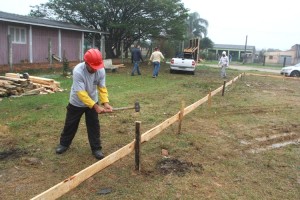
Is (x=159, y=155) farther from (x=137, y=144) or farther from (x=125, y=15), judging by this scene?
(x=125, y=15)

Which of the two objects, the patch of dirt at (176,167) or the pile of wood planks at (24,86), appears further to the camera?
the pile of wood planks at (24,86)

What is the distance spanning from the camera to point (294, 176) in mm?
4598

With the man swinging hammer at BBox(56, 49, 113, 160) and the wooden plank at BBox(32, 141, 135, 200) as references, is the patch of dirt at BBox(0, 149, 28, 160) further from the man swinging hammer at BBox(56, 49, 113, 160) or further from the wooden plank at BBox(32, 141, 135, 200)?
the wooden plank at BBox(32, 141, 135, 200)

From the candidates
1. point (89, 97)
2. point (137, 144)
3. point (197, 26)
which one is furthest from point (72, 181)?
point (197, 26)

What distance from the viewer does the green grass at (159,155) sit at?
3988 mm

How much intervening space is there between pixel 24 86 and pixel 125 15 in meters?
16.9

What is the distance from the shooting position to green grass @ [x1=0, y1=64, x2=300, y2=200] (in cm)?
399

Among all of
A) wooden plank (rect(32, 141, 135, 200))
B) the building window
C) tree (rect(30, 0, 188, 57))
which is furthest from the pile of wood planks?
tree (rect(30, 0, 188, 57))

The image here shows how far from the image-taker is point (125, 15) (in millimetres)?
25406

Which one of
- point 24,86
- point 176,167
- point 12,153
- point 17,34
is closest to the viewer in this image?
point 176,167

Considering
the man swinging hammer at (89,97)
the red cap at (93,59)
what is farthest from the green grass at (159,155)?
the red cap at (93,59)

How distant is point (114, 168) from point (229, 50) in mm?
68578

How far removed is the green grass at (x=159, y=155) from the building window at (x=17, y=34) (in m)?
9.89

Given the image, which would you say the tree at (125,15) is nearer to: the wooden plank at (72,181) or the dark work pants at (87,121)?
the dark work pants at (87,121)
